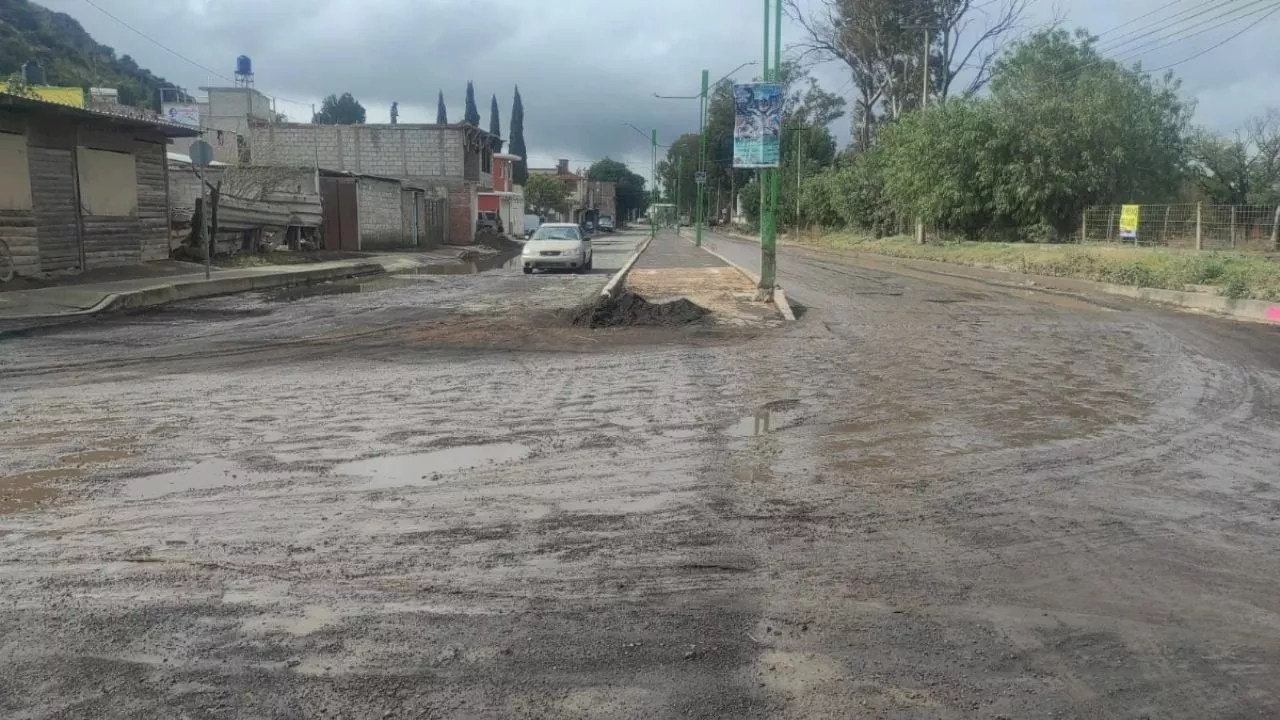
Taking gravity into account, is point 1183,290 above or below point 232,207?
below

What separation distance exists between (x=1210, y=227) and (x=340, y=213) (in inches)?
1168

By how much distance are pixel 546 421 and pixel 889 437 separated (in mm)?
2772

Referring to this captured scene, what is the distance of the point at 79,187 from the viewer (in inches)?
781

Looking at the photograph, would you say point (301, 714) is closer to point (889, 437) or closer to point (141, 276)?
point (889, 437)

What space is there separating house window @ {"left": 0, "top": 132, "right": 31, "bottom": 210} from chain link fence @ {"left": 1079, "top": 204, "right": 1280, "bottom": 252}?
3024cm

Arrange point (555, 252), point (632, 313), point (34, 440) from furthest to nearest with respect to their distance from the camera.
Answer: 1. point (555, 252)
2. point (632, 313)
3. point (34, 440)

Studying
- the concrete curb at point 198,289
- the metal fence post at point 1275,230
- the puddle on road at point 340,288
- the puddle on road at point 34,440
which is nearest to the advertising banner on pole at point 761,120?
the puddle on road at point 340,288

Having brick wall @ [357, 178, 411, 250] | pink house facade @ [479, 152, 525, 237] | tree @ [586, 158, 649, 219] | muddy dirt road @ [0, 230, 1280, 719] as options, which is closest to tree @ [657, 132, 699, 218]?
tree @ [586, 158, 649, 219]

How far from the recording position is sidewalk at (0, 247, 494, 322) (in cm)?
1446

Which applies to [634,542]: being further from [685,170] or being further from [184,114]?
[685,170]

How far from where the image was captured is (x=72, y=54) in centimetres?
6962

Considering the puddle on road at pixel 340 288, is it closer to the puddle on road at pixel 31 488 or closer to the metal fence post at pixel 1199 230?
the puddle on road at pixel 31 488

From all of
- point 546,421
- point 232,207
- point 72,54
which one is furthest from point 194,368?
point 72,54

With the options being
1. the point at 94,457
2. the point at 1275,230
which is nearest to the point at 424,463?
the point at 94,457
